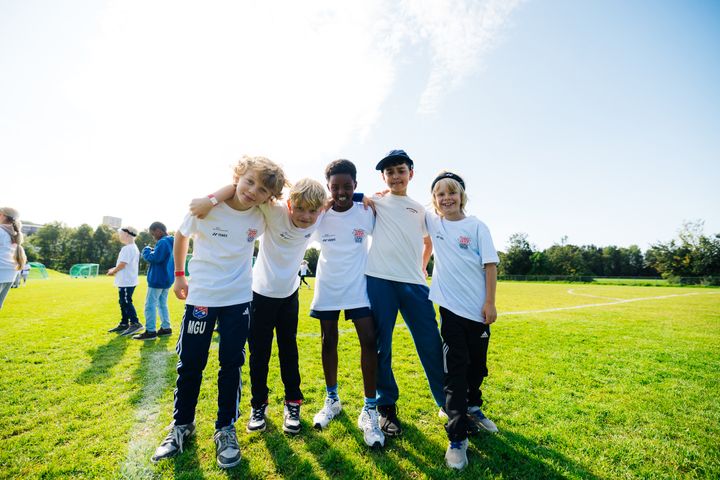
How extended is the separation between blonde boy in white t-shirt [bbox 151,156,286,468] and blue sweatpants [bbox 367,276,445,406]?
4.09 ft

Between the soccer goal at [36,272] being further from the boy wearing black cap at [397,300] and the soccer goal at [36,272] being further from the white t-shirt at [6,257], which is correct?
the boy wearing black cap at [397,300]

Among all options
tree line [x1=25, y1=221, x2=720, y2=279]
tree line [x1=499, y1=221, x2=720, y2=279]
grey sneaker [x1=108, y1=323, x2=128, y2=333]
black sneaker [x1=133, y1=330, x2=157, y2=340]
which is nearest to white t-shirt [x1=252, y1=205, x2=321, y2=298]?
black sneaker [x1=133, y1=330, x2=157, y2=340]

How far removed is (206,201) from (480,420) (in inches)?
131

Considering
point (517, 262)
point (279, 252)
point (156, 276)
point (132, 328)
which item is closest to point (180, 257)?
point (279, 252)

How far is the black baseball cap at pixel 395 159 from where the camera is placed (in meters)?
3.23

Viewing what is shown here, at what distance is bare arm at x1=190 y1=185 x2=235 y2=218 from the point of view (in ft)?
8.27

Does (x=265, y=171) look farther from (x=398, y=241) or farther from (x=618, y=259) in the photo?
(x=618, y=259)

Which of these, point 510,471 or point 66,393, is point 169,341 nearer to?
point 66,393

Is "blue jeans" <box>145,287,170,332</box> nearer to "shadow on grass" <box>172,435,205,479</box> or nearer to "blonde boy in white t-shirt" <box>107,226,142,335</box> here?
"blonde boy in white t-shirt" <box>107,226,142,335</box>

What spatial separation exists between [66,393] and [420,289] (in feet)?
14.3

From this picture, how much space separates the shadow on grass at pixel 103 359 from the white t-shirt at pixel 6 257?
78.8 inches

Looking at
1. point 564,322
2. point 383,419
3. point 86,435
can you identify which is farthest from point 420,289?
point 564,322

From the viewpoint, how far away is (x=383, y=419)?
9.77 ft

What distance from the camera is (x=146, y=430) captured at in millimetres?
2926
